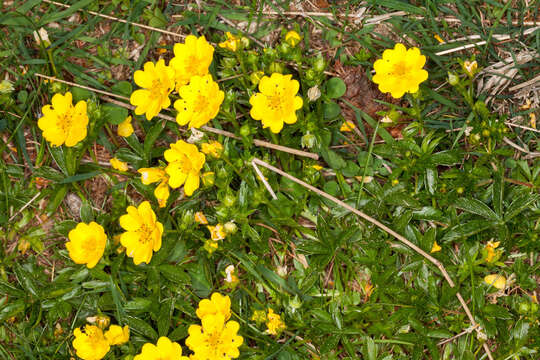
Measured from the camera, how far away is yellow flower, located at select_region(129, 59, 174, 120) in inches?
124

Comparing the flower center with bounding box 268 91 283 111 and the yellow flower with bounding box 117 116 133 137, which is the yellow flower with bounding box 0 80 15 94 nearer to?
the yellow flower with bounding box 117 116 133 137

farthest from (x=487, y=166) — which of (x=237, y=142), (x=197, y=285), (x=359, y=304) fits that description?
(x=197, y=285)

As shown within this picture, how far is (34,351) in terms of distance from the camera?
3.32 metres

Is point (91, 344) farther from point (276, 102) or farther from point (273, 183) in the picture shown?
point (276, 102)

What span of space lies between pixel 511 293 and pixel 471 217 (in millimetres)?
498

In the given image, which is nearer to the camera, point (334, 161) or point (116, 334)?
point (116, 334)

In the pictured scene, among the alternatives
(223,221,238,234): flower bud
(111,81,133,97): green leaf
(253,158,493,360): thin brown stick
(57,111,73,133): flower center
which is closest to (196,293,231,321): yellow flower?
(223,221,238,234): flower bud

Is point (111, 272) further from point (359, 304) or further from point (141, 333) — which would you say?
point (359, 304)

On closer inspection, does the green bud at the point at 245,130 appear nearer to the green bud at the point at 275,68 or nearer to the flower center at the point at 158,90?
the green bud at the point at 275,68

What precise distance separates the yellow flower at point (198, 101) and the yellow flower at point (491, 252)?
66.5 inches

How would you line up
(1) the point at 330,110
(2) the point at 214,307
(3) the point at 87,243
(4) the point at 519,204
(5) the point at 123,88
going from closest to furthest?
(4) the point at 519,204 → (2) the point at 214,307 → (3) the point at 87,243 → (1) the point at 330,110 → (5) the point at 123,88

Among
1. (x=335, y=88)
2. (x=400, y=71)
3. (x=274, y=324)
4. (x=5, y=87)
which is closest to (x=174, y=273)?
(x=274, y=324)

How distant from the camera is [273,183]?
3.21 meters

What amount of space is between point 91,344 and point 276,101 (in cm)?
174
